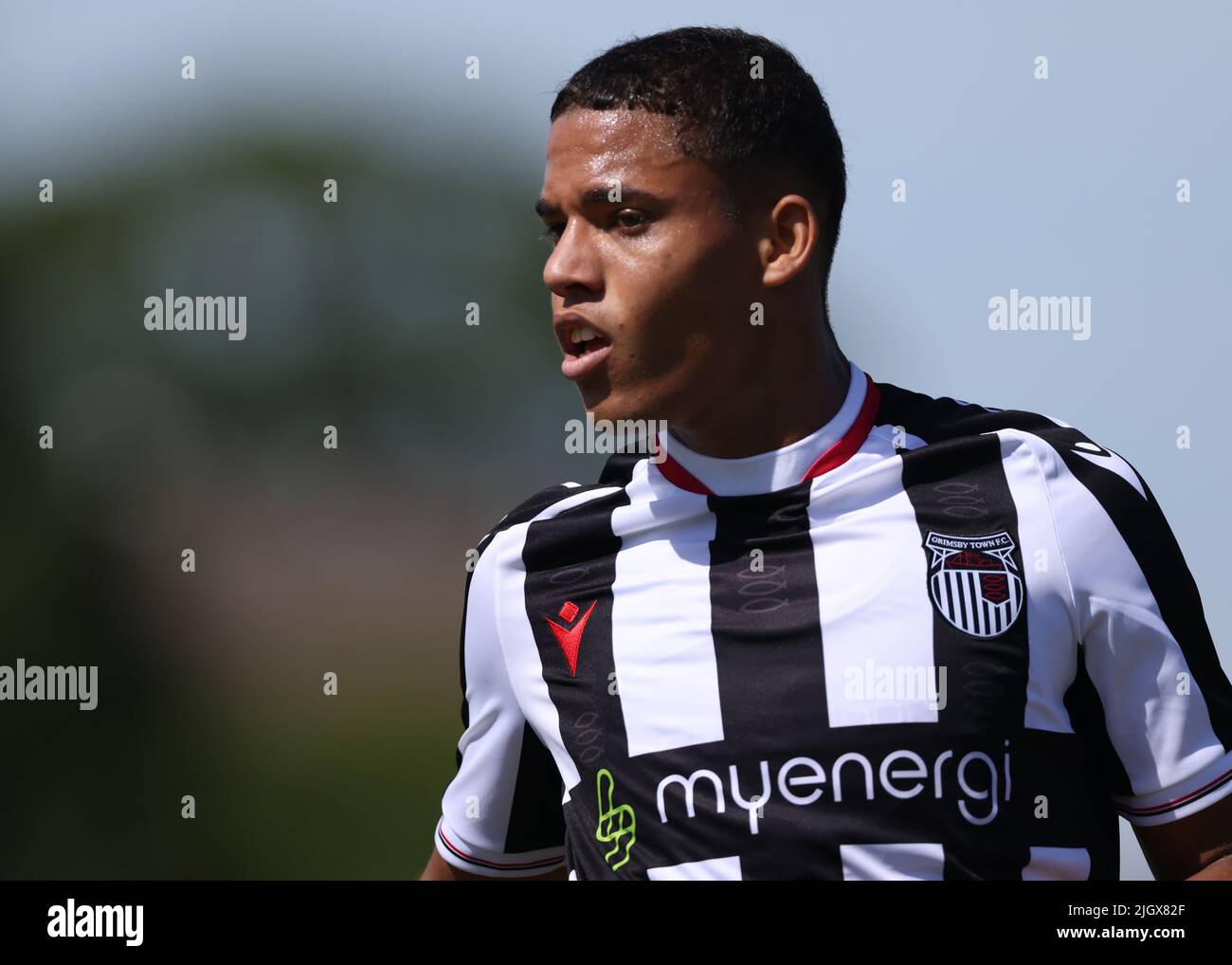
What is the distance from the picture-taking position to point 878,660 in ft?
7.09

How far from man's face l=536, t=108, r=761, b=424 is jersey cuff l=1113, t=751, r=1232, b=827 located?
2.83 feet

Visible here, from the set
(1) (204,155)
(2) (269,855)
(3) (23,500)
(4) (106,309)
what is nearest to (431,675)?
(2) (269,855)

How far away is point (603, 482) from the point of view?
2.55 m

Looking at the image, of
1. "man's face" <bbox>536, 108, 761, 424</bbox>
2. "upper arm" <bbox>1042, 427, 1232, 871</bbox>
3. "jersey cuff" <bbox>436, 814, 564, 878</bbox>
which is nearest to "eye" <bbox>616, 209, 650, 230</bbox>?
"man's face" <bbox>536, 108, 761, 424</bbox>

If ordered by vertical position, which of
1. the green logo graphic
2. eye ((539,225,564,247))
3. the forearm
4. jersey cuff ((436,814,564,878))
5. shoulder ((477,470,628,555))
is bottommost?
jersey cuff ((436,814,564,878))

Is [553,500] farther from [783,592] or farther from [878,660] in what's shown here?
[878,660]

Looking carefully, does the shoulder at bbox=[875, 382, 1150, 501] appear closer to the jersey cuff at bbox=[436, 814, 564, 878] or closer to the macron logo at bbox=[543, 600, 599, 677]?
the macron logo at bbox=[543, 600, 599, 677]

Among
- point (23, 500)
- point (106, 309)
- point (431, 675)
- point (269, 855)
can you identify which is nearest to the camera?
point (431, 675)

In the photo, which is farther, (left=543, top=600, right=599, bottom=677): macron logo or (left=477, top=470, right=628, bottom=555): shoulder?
(left=477, top=470, right=628, bottom=555): shoulder

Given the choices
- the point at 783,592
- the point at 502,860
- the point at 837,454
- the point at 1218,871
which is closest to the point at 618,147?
the point at 837,454

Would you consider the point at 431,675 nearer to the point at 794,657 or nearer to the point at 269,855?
the point at 269,855

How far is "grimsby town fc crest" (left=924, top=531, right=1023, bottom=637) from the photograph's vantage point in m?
2.14

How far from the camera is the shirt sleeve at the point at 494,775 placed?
250 centimetres

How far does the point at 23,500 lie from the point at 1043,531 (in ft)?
24.6
